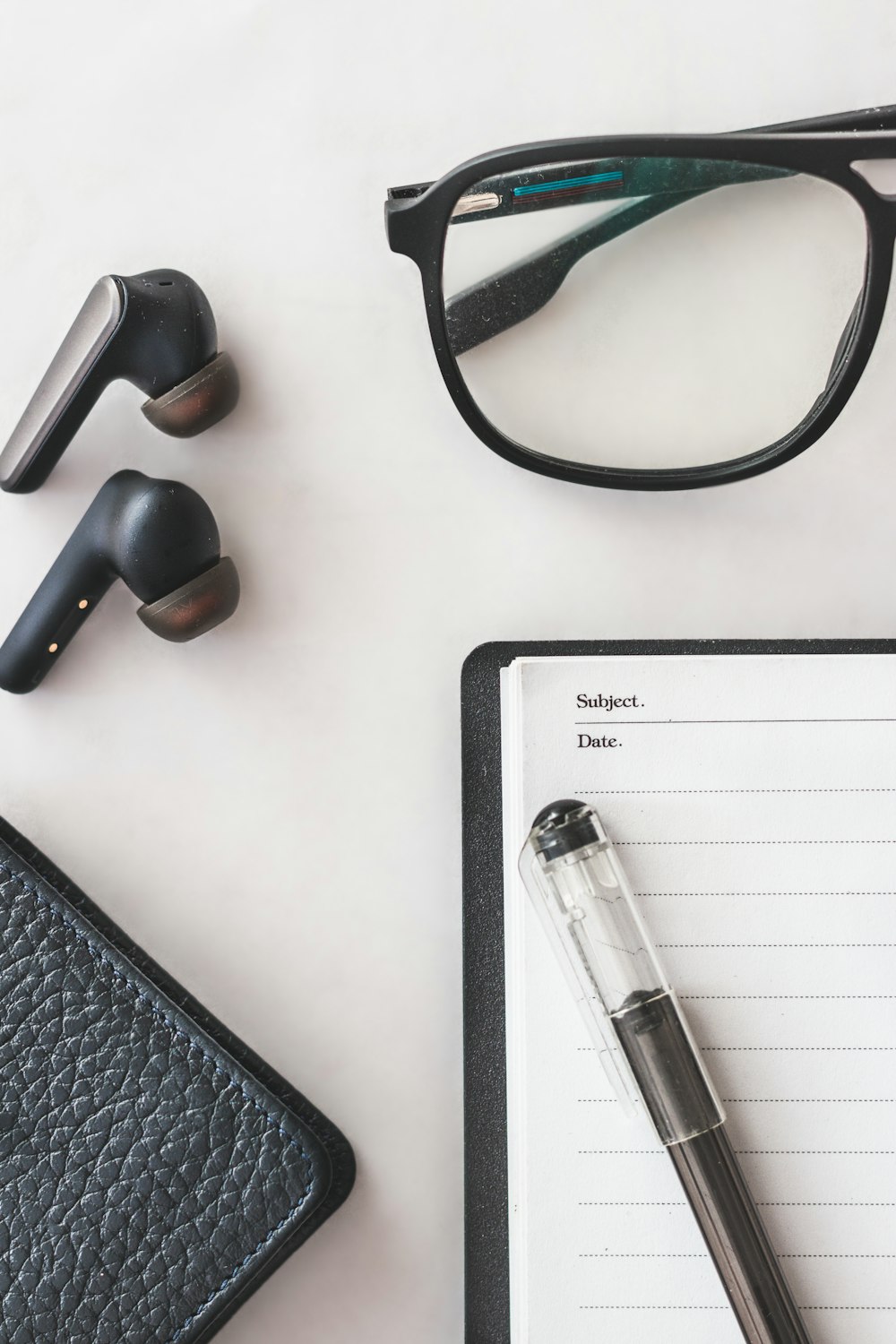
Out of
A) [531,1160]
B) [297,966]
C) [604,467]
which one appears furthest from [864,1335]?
[604,467]

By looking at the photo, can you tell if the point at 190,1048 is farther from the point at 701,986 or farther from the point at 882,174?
the point at 882,174

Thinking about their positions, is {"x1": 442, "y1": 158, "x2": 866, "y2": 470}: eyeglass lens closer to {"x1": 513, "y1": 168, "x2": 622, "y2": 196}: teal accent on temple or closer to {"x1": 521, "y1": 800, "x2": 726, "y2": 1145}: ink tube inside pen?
{"x1": 513, "y1": 168, "x2": 622, "y2": 196}: teal accent on temple

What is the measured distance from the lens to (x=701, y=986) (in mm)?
419

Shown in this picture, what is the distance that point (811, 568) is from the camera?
1.54 ft

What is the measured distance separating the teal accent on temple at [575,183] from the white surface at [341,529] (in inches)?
1.8

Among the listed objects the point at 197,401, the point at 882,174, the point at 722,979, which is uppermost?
the point at 197,401

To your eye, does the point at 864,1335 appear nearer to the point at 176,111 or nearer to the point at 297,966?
the point at 297,966

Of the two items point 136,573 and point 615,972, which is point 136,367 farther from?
point 615,972

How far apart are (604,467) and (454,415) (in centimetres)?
7

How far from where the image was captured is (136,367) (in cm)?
46

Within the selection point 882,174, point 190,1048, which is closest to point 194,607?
point 190,1048

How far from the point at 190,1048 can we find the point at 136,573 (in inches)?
7.7

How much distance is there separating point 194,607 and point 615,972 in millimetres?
226

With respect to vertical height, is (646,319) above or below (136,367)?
below
